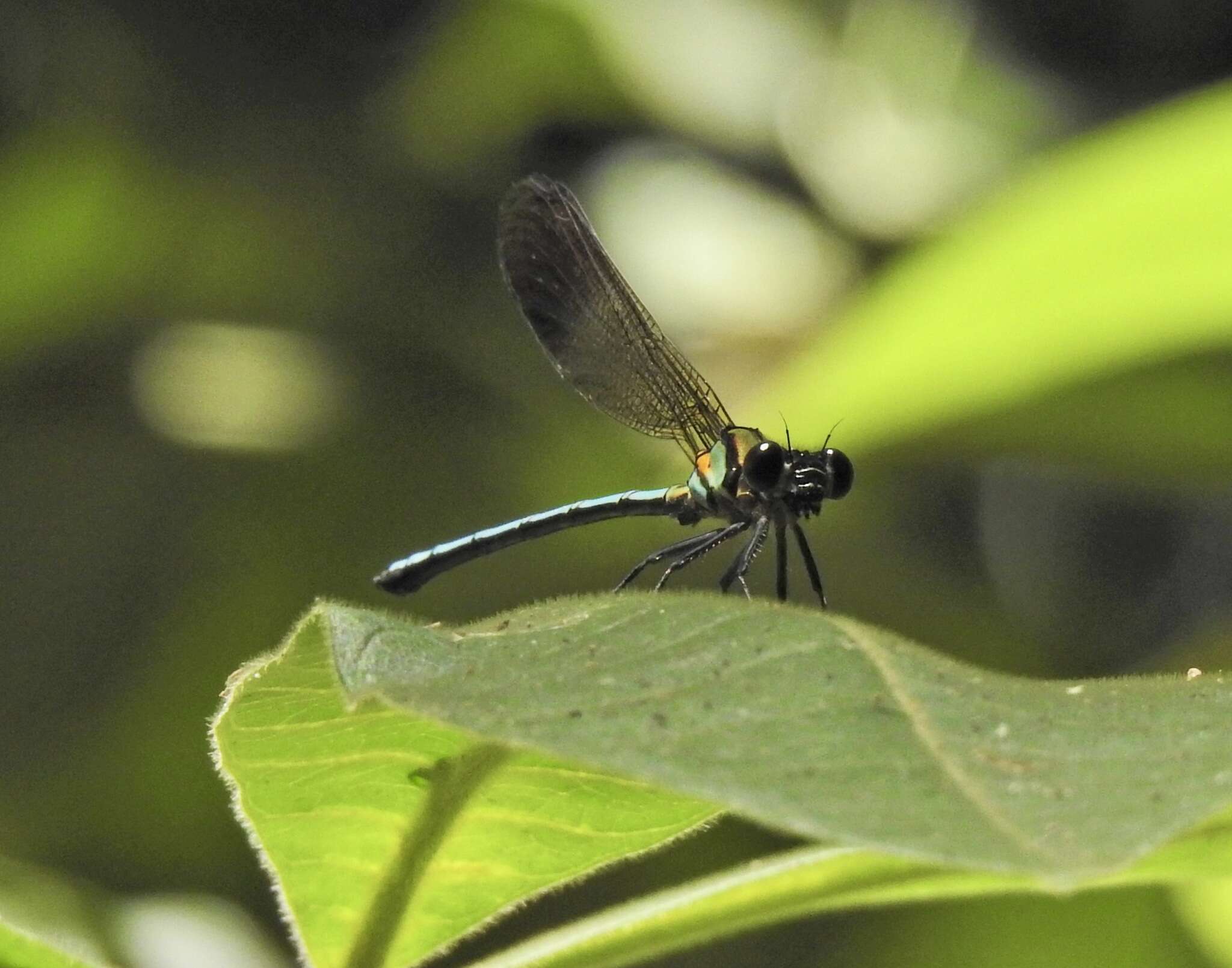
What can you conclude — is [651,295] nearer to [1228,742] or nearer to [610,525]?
[610,525]

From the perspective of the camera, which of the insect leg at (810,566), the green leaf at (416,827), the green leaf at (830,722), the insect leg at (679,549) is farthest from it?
the insect leg at (679,549)

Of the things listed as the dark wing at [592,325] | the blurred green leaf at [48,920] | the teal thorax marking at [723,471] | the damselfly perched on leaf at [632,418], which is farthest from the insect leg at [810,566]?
the blurred green leaf at [48,920]

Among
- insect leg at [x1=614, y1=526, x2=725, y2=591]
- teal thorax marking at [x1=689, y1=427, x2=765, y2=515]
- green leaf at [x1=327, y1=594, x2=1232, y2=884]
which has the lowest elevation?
insect leg at [x1=614, y1=526, x2=725, y2=591]

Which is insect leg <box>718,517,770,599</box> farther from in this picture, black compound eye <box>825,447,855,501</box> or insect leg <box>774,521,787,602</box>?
black compound eye <box>825,447,855,501</box>

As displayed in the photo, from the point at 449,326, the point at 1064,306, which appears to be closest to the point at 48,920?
the point at 1064,306

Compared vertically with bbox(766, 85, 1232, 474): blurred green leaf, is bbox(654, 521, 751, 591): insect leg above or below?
below

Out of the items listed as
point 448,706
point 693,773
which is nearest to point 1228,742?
point 693,773

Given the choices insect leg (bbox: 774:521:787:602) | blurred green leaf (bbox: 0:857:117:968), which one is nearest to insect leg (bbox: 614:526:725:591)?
insect leg (bbox: 774:521:787:602)

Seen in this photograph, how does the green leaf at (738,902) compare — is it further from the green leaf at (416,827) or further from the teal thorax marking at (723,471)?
the teal thorax marking at (723,471)
